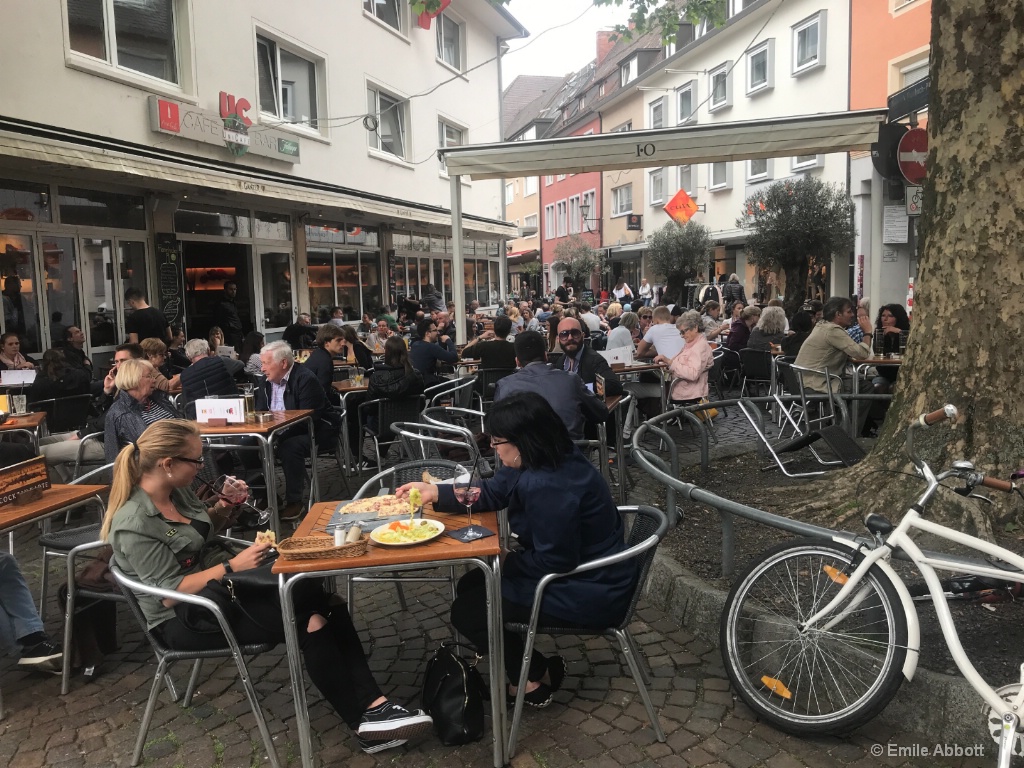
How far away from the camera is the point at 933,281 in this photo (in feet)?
14.4

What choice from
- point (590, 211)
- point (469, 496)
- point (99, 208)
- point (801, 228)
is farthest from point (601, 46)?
point (469, 496)

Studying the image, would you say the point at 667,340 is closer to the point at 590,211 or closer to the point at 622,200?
the point at 622,200

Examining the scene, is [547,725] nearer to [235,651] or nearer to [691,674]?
[691,674]

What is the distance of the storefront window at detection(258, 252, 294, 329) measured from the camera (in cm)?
1448

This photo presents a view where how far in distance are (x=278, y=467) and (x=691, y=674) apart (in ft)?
15.5

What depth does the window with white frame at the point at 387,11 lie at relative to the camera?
1717cm

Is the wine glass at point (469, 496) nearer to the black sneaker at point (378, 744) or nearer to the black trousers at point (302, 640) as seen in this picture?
the black trousers at point (302, 640)

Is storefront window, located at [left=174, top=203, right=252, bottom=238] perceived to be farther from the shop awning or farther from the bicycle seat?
the bicycle seat

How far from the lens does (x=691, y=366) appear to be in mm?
7520

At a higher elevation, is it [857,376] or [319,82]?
[319,82]

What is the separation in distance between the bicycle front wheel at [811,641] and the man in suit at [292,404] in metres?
3.86

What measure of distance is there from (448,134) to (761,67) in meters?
9.38

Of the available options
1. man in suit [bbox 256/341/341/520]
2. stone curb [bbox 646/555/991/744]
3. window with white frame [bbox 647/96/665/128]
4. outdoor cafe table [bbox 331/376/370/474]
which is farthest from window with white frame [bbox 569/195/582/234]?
stone curb [bbox 646/555/991/744]

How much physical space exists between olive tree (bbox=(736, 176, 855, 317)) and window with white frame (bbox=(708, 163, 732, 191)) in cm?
663
